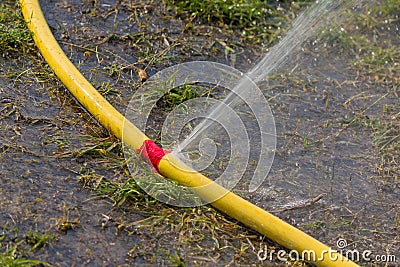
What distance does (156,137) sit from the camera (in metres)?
3.45

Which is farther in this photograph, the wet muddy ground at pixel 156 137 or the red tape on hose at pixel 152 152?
the red tape on hose at pixel 152 152

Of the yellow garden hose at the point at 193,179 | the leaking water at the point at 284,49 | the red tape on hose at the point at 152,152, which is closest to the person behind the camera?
the yellow garden hose at the point at 193,179

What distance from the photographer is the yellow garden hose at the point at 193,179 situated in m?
2.76

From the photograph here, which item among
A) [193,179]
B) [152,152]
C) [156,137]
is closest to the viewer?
[193,179]

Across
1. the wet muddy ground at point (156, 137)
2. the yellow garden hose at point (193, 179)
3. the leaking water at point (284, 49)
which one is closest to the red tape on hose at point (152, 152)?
the yellow garden hose at point (193, 179)

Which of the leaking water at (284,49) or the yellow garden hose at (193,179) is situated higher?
the leaking water at (284,49)

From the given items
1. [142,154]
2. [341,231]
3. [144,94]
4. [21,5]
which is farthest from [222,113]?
[21,5]

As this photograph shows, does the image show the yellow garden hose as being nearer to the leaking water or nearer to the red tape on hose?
the red tape on hose

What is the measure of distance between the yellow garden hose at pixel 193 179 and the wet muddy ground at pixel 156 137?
0.08 metres

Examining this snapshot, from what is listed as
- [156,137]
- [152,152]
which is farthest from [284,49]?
[152,152]

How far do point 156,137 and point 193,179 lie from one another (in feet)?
1.75

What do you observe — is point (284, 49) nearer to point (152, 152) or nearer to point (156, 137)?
point (156, 137)

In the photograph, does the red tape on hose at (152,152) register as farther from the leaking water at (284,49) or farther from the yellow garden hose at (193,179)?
the leaking water at (284,49)

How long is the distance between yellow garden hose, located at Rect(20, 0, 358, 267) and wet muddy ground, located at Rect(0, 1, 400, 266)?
81 mm
